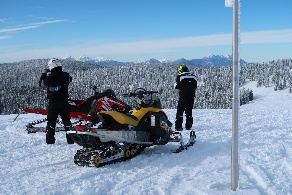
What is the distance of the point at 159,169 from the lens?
5777 mm

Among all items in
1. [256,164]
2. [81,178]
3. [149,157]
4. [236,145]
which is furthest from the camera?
[149,157]

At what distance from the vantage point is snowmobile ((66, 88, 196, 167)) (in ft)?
19.8

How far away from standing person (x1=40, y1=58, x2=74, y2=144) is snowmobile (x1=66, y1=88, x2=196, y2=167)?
5.45 feet

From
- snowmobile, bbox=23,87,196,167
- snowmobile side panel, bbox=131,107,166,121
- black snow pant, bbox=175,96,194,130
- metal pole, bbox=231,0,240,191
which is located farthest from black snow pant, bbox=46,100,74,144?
metal pole, bbox=231,0,240,191

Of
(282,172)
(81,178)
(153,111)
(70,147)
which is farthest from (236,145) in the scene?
(70,147)

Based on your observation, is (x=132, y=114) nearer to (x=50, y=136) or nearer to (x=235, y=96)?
(x=50, y=136)

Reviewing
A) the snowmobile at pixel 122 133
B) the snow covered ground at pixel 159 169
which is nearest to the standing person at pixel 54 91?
the snow covered ground at pixel 159 169

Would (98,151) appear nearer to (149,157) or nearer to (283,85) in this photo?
(149,157)

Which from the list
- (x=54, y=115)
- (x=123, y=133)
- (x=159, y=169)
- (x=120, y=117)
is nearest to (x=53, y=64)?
(x=54, y=115)

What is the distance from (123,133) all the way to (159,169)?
109 centimetres

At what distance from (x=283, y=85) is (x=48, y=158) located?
14424cm

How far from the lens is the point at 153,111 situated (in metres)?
7.09

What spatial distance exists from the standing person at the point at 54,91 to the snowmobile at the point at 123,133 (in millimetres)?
1663

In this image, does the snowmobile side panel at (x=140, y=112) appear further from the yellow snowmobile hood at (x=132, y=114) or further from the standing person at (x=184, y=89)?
the standing person at (x=184, y=89)
